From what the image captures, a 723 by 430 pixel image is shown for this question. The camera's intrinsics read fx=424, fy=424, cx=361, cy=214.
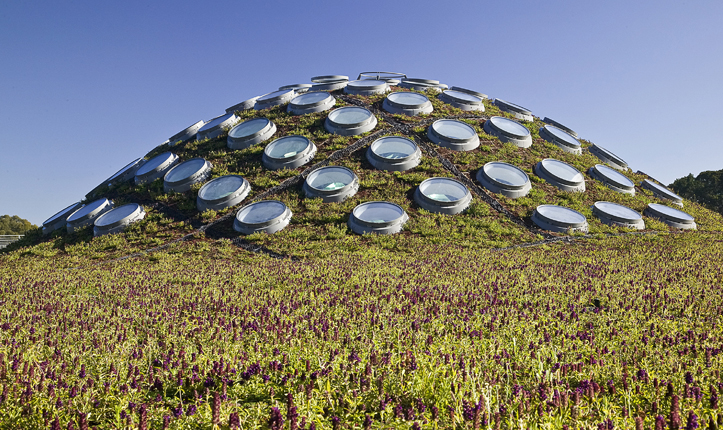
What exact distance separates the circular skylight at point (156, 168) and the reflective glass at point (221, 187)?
6.33 metres

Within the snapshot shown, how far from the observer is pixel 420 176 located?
27047 millimetres

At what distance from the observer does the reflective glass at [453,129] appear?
31.2m

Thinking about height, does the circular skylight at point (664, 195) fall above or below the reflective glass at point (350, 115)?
below

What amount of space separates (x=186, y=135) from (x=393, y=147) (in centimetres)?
1987

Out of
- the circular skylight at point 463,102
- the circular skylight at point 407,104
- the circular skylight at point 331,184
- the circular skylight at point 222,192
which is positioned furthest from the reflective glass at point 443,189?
the circular skylight at point 463,102

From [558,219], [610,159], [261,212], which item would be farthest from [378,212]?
[610,159]

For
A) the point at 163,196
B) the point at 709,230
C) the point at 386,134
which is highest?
the point at 386,134

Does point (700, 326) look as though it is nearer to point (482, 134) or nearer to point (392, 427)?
point (392, 427)

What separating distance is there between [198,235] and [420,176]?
13.7 meters

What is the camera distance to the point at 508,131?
3350cm

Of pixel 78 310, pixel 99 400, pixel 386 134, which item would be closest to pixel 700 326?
pixel 99 400

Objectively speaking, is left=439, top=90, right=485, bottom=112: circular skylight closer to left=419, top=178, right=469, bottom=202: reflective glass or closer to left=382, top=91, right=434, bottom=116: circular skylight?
left=382, top=91, right=434, bottom=116: circular skylight

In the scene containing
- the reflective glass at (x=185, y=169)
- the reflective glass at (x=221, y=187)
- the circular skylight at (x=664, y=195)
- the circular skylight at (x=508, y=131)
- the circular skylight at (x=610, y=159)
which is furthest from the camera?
the circular skylight at (x=610, y=159)

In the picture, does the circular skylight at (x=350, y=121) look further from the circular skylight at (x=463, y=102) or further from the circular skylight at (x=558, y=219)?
the circular skylight at (x=558, y=219)
